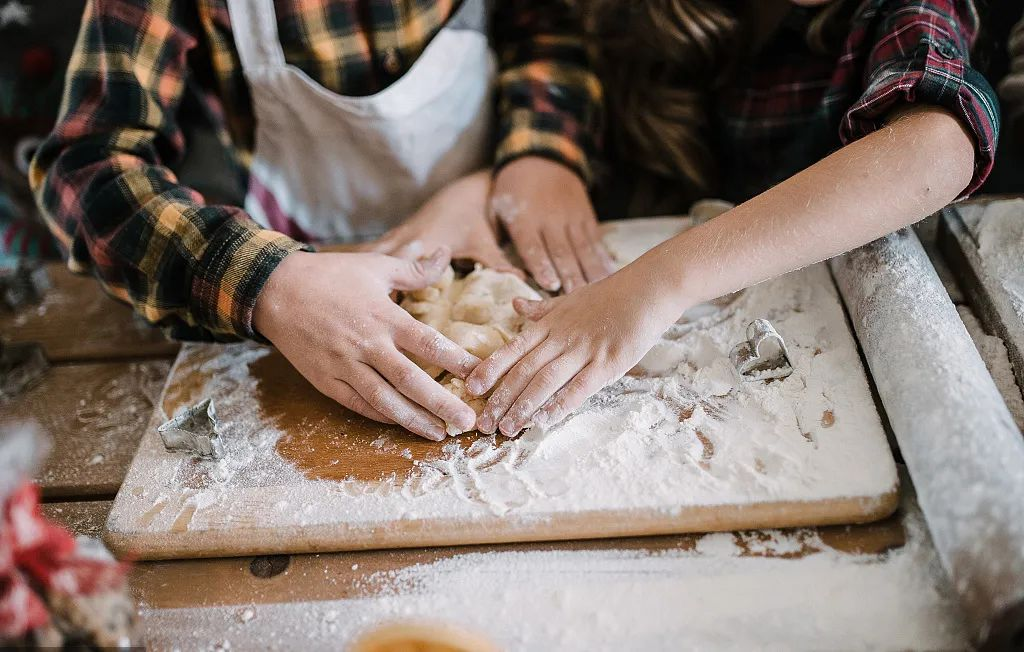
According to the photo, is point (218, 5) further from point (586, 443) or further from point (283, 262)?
point (586, 443)

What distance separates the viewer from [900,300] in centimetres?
84

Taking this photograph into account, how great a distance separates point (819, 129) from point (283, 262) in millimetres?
765

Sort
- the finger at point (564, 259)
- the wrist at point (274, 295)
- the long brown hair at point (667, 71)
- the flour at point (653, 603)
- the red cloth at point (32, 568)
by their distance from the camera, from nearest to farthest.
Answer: the red cloth at point (32, 568) → the flour at point (653, 603) → the wrist at point (274, 295) → the finger at point (564, 259) → the long brown hair at point (667, 71)

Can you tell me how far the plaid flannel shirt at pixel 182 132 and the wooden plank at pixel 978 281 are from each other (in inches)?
21.3

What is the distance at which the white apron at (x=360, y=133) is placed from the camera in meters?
1.11

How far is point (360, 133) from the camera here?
3.80 ft

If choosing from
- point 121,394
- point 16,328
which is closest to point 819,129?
point 121,394

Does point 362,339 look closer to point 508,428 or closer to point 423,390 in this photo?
point 423,390

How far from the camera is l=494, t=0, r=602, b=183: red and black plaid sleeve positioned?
1.23m

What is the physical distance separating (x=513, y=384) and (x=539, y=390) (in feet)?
0.10

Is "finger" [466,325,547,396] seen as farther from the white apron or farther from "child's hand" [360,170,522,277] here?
the white apron

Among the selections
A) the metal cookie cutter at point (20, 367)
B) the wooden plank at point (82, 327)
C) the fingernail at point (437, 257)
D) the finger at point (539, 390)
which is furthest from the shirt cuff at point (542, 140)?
the metal cookie cutter at point (20, 367)

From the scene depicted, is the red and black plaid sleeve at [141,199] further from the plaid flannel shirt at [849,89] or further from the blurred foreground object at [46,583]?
the plaid flannel shirt at [849,89]

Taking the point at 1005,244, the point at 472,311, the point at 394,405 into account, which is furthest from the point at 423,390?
the point at 1005,244
